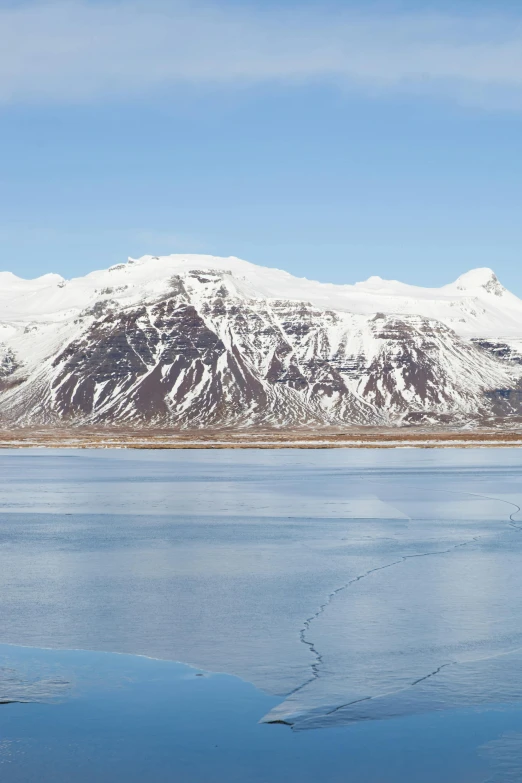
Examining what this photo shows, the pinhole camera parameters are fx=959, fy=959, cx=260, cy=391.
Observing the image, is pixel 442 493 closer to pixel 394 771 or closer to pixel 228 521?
pixel 228 521

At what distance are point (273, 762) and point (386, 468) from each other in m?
61.7

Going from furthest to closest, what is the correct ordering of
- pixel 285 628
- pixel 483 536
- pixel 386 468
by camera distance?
pixel 386 468
pixel 483 536
pixel 285 628

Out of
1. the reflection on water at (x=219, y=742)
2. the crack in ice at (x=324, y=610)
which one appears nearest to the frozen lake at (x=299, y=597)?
the crack in ice at (x=324, y=610)

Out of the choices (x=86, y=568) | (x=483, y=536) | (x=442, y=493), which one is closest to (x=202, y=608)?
(x=86, y=568)

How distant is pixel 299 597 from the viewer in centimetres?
1814

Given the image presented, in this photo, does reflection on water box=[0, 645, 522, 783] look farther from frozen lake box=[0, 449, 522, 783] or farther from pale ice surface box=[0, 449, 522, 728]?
pale ice surface box=[0, 449, 522, 728]

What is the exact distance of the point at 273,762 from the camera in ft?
31.9

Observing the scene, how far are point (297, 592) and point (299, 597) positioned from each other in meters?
0.50

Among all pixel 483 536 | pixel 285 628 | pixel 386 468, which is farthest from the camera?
pixel 386 468

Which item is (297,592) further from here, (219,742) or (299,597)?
(219,742)

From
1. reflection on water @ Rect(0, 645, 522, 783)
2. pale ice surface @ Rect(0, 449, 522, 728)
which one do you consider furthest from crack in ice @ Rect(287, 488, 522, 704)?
reflection on water @ Rect(0, 645, 522, 783)

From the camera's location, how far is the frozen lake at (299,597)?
476 inches

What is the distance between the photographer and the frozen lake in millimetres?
12078

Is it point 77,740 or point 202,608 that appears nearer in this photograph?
point 77,740
